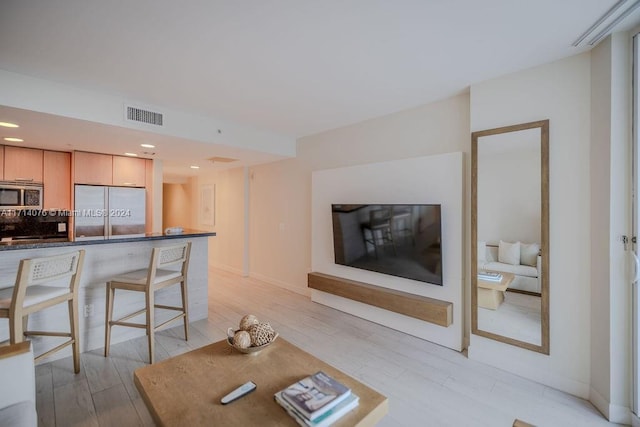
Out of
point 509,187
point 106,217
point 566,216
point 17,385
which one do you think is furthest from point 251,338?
point 106,217

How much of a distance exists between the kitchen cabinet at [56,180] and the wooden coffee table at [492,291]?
5.77 m

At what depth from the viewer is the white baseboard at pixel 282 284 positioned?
4.54m

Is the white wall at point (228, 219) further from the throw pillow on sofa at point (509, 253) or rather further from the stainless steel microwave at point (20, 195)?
the throw pillow on sofa at point (509, 253)

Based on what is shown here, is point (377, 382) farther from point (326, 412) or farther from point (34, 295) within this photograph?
point (34, 295)

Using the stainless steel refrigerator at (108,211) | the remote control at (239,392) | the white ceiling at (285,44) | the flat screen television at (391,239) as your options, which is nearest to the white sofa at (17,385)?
the remote control at (239,392)

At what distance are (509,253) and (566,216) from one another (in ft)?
1.66

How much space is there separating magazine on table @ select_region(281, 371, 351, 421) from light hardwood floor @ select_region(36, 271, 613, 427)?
82 centimetres

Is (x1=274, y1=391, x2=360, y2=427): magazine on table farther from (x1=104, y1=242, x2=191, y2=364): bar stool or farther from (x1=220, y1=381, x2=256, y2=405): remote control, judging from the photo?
(x1=104, y1=242, x2=191, y2=364): bar stool

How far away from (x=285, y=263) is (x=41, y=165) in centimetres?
398

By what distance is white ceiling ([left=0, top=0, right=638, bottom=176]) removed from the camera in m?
1.67

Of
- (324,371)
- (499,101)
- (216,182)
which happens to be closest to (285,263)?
(216,182)

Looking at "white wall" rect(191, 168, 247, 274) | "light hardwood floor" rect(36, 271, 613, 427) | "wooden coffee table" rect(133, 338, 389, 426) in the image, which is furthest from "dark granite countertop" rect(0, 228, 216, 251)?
"white wall" rect(191, 168, 247, 274)

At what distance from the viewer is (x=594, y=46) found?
6.65 feet

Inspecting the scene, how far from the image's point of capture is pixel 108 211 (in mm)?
4328
